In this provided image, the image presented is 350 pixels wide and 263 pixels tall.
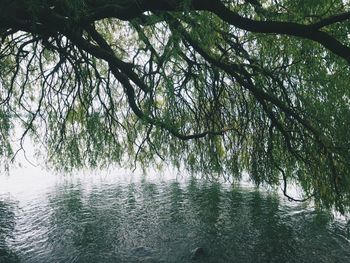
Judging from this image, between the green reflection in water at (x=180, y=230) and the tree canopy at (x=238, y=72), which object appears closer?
the tree canopy at (x=238, y=72)

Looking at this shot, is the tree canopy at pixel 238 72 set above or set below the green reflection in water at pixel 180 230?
above

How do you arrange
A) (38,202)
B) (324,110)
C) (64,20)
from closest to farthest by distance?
(64,20) < (324,110) < (38,202)

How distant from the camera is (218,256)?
9641 millimetres

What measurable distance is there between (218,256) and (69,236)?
516 cm

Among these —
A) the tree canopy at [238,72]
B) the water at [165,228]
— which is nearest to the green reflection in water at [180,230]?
the water at [165,228]

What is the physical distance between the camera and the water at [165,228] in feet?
32.1

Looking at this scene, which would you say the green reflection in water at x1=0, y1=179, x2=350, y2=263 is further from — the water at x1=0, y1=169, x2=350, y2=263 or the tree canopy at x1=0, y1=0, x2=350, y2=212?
the tree canopy at x1=0, y1=0, x2=350, y2=212

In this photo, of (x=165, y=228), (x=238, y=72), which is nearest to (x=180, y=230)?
(x=165, y=228)

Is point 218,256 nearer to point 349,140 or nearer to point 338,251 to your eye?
point 338,251

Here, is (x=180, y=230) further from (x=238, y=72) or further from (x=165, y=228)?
(x=238, y=72)

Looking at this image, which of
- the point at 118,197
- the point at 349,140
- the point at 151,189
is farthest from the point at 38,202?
the point at 349,140

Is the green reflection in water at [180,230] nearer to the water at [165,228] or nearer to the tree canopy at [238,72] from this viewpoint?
the water at [165,228]

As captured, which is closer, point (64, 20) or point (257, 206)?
point (64, 20)

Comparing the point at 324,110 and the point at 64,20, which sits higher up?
the point at 64,20
